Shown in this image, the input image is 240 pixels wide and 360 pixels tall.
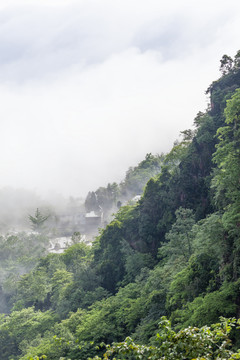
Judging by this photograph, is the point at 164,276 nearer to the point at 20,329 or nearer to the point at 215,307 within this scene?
the point at 215,307

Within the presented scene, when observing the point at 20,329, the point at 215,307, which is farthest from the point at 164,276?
the point at 20,329

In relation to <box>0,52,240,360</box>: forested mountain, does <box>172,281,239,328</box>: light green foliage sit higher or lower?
lower

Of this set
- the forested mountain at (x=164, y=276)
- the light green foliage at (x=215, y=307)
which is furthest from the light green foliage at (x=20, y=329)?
the light green foliage at (x=215, y=307)

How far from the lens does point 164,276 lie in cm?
2808

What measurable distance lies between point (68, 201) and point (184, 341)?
168 metres

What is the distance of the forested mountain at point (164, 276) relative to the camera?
641 inches

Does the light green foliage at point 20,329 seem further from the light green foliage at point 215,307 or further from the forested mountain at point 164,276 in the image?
the light green foliage at point 215,307

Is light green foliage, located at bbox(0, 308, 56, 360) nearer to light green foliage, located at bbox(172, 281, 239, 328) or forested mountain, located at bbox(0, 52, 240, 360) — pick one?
forested mountain, located at bbox(0, 52, 240, 360)

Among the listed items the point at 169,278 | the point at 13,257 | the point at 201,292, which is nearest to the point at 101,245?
the point at 169,278

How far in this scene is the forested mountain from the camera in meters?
16.3

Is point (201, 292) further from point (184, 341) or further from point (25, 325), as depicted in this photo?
point (25, 325)

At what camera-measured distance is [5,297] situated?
265 feet

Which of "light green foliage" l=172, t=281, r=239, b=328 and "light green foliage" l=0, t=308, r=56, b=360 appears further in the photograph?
"light green foliage" l=0, t=308, r=56, b=360

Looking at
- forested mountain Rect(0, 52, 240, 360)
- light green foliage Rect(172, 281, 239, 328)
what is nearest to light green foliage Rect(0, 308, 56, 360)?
forested mountain Rect(0, 52, 240, 360)
